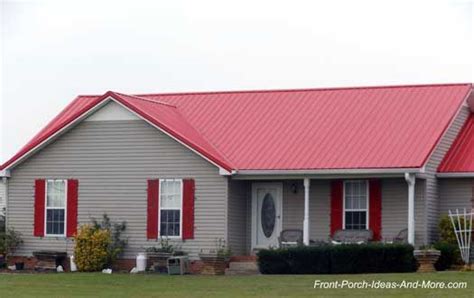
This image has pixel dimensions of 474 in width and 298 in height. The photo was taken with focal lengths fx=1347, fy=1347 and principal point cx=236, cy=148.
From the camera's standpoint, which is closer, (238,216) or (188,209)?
(188,209)

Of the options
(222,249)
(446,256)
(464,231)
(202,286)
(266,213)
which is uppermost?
(266,213)

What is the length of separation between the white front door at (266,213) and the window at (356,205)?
6.85 feet

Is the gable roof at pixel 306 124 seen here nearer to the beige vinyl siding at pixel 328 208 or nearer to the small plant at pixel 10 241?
the beige vinyl siding at pixel 328 208

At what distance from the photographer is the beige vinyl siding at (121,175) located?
3759cm

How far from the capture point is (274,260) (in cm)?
3506

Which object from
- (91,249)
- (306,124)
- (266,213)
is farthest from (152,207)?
(306,124)

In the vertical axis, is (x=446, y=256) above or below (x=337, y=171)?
below

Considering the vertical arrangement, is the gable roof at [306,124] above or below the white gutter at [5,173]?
above

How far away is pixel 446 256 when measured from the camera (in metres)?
35.0

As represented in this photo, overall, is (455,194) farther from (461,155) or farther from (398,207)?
(398,207)

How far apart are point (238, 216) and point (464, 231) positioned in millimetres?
6512

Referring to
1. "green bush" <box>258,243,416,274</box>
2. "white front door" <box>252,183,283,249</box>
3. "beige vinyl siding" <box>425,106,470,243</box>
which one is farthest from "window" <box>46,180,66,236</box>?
"beige vinyl siding" <box>425,106,470,243</box>

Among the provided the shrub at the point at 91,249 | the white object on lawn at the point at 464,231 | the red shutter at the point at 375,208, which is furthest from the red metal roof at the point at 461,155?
the shrub at the point at 91,249

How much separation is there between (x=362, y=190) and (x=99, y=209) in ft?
25.0
